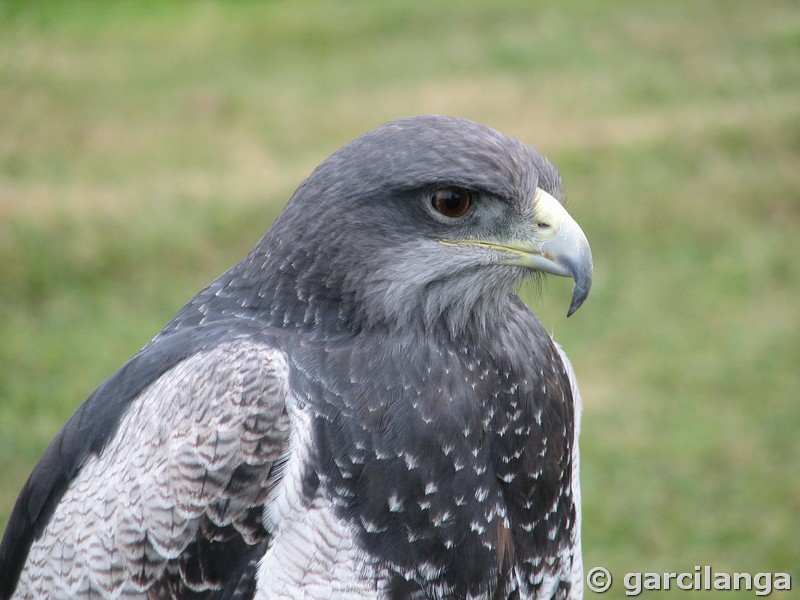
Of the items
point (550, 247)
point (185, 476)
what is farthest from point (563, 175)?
point (185, 476)

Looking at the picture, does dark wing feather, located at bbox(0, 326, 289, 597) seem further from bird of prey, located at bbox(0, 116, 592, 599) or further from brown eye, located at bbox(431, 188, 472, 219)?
brown eye, located at bbox(431, 188, 472, 219)

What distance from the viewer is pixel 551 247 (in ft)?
10.2

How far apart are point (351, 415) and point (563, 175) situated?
26.4ft

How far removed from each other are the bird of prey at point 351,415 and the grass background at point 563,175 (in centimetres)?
60

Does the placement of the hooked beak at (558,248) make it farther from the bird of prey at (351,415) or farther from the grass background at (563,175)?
the grass background at (563,175)

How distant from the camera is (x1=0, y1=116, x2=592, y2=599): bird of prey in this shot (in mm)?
2945

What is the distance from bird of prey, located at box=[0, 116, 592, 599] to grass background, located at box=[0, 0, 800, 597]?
60 centimetres

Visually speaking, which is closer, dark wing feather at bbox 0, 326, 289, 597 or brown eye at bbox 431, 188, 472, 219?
dark wing feather at bbox 0, 326, 289, 597

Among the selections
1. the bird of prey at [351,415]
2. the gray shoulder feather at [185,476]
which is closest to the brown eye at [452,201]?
the bird of prey at [351,415]

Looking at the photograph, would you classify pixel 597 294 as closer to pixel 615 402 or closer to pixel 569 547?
pixel 615 402

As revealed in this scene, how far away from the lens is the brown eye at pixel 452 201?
304 cm

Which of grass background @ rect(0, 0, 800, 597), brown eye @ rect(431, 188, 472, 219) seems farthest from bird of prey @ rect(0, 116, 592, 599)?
grass background @ rect(0, 0, 800, 597)

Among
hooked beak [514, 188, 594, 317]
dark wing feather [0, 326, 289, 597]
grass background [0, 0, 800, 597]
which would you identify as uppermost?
grass background [0, 0, 800, 597]

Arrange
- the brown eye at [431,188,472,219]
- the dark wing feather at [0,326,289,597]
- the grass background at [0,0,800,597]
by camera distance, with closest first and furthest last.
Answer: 1. the dark wing feather at [0,326,289,597]
2. the brown eye at [431,188,472,219]
3. the grass background at [0,0,800,597]
